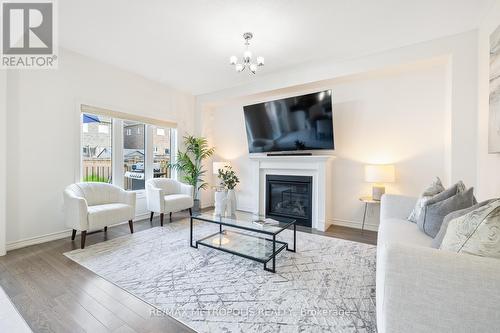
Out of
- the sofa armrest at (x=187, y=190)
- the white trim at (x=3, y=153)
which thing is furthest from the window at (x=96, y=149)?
the sofa armrest at (x=187, y=190)

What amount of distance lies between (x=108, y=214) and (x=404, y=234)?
11.1ft

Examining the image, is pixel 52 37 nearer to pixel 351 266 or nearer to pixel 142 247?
pixel 142 247

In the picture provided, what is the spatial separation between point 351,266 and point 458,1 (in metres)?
2.90

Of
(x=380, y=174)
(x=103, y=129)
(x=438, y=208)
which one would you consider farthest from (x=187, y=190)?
(x=438, y=208)

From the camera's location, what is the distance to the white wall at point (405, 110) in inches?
110

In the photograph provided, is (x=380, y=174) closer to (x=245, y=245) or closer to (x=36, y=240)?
(x=245, y=245)

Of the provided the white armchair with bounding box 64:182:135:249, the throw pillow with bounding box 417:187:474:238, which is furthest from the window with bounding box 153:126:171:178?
the throw pillow with bounding box 417:187:474:238

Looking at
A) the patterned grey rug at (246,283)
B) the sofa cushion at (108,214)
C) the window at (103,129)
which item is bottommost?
the patterned grey rug at (246,283)

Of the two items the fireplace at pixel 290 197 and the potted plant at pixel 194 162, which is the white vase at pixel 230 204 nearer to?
the fireplace at pixel 290 197

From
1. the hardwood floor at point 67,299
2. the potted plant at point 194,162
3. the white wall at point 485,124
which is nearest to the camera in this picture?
the hardwood floor at point 67,299

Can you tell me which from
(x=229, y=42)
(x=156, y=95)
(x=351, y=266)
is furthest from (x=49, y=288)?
(x=156, y=95)

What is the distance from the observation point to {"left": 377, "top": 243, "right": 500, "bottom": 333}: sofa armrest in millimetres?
895

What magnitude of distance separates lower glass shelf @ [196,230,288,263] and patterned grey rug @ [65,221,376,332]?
0.44ft

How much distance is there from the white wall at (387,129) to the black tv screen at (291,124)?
34 centimetres
